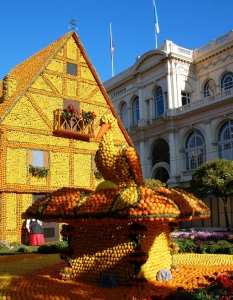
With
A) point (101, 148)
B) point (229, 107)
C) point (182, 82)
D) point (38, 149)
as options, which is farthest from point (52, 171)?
point (182, 82)

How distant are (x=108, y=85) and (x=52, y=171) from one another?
2729cm

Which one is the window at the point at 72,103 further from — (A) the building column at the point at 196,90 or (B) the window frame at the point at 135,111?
(B) the window frame at the point at 135,111

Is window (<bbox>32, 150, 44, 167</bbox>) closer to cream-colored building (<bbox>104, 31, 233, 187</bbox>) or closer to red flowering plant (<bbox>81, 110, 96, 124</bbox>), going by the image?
red flowering plant (<bbox>81, 110, 96, 124</bbox>)

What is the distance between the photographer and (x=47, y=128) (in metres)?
20.9

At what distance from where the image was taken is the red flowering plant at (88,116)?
22.1 m

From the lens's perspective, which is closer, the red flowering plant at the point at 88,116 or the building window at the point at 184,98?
the red flowering plant at the point at 88,116

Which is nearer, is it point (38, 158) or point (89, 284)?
point (89, 284)

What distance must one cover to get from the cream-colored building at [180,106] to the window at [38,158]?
18.3 meters

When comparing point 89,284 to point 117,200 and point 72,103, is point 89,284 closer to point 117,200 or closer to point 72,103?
Answer: point 117,200

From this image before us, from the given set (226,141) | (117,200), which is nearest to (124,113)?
(226,141)

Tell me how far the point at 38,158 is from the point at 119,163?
1193cm

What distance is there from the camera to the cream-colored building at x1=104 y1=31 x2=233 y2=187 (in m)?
33.9

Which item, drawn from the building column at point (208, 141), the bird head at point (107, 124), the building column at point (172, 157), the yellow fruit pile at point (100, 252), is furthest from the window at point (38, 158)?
the building column at point (172, 157)

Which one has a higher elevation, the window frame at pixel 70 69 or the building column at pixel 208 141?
the window frame at pixel 70 69
